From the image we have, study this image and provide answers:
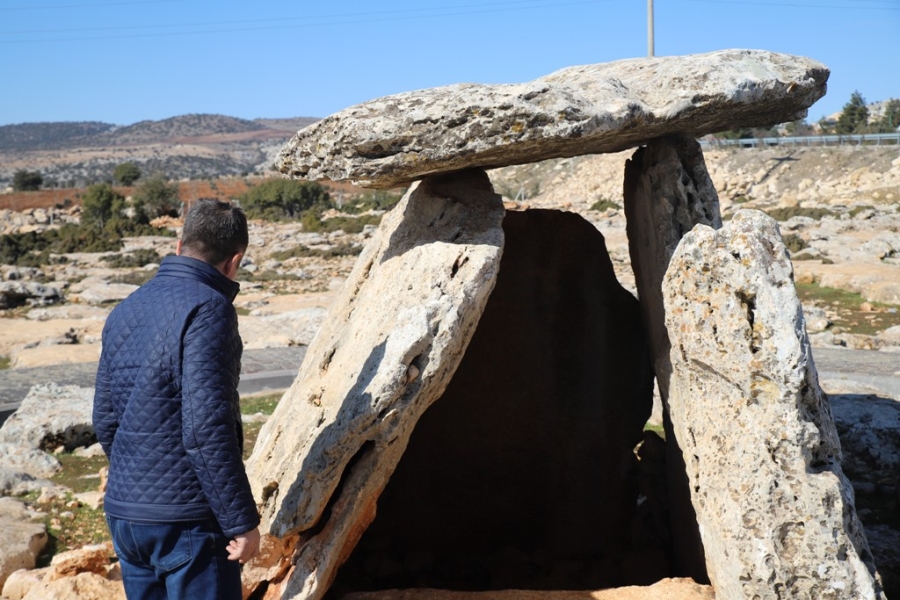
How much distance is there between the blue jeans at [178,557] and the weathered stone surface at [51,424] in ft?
19.3

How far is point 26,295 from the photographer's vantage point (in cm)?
2236

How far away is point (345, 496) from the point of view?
15.7ft

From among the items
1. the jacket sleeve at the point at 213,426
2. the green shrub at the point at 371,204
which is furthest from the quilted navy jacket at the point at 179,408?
the green shrub at the point at 371,204

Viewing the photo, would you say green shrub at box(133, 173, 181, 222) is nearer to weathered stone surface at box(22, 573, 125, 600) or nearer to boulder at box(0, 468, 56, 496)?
boulder at box(0, 468, 56, 496)

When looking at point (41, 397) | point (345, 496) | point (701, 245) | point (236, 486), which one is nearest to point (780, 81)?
point (701, 245)

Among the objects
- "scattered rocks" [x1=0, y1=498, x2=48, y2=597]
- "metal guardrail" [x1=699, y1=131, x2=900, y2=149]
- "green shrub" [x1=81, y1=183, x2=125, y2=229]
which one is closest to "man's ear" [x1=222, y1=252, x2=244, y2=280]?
"scattered rocks" [x1=0, y1=498, x2=48, y2=597]

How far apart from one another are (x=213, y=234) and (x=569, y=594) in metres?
2.93

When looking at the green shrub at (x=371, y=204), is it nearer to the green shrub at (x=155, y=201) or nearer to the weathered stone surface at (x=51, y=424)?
the green shrub at (x=155, y=201)

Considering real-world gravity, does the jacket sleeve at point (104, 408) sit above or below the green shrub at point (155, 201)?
above

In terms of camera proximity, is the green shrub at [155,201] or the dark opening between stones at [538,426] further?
the green shrub at [155,201]

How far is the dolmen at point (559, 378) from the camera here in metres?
4.34

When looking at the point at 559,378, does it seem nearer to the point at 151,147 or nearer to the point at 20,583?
the point at 20,583

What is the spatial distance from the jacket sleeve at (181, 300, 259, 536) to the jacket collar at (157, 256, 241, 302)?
0.58ft

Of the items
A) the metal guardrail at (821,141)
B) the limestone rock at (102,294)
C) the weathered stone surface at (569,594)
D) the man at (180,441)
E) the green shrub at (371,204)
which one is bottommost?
the limestone rock at (102,294)
